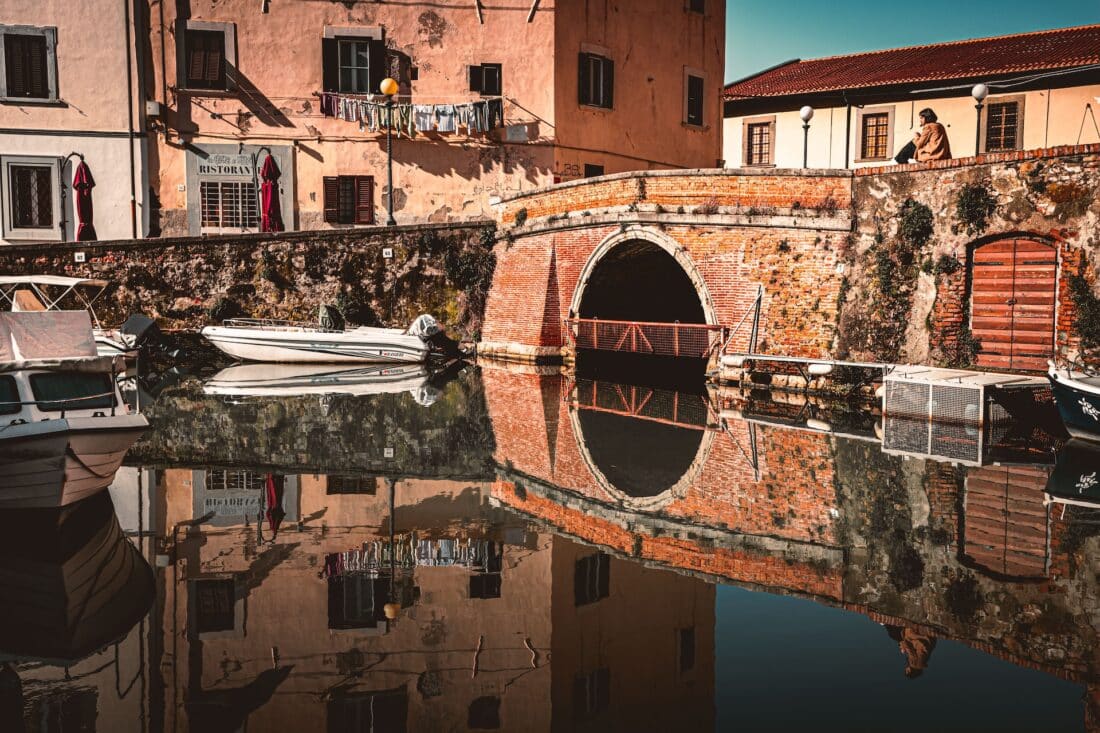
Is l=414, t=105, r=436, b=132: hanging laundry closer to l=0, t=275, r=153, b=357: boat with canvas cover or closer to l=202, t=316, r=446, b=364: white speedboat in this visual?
l=202, t=316, r=446, b=364: white speedboat

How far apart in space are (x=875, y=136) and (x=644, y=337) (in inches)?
569

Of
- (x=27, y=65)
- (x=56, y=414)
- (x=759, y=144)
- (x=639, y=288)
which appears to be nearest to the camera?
(x=56, y=414)

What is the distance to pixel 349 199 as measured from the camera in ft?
94.9

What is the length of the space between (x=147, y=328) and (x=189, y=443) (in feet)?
40.8

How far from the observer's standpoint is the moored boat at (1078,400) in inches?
520

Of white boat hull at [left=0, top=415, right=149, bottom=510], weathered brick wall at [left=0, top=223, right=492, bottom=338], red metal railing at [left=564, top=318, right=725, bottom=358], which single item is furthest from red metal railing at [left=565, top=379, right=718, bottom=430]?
white boat hull at [left=0, top=415, right=149, bottom=510]

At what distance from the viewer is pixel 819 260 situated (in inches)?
766

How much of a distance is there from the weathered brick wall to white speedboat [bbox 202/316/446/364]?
5.92ft

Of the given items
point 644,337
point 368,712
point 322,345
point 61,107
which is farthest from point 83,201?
point 368,712

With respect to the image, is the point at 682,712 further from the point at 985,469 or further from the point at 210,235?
the point at 210,235

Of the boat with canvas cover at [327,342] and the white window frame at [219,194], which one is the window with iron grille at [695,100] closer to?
the boat with canvas cover at [327,342]

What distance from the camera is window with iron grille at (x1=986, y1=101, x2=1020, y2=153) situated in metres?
29.4

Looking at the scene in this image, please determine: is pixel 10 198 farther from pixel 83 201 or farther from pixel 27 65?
pixel 27 65

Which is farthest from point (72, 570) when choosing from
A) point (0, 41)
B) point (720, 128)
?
point (720, 128)
